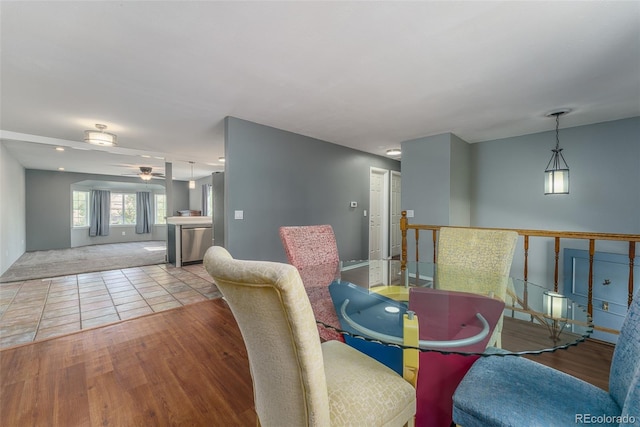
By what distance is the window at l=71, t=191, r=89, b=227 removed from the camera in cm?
845

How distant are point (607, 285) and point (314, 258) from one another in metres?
3.94

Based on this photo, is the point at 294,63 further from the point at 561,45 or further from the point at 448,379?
the point at 448,379

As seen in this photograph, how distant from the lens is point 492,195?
4.44 meters

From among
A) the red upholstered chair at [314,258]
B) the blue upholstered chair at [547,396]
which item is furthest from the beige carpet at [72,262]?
the blue upholstered chair at [547,396]

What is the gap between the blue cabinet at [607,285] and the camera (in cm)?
333

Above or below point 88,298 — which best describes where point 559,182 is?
above

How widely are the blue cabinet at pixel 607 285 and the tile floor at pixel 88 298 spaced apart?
4.99 meters

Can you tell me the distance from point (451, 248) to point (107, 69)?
10.6 ft

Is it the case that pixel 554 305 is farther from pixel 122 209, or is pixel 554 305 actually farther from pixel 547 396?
pixel 122 209

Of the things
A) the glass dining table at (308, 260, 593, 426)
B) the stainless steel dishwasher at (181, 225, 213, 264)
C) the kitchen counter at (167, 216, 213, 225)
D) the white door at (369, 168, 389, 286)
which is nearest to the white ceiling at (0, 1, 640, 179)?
the glass dining table at (308, 260, 593, 426)

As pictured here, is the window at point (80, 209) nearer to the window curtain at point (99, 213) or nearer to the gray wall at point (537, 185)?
the window curtain at point (99, 213)

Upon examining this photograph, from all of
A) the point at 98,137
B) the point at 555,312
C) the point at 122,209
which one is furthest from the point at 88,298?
the point at 122,209

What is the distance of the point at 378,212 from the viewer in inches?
225

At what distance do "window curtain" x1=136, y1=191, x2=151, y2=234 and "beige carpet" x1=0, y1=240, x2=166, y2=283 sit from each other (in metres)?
2.34
